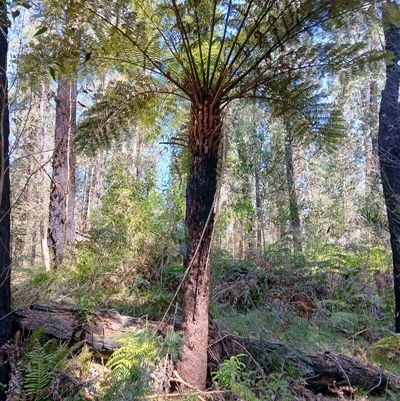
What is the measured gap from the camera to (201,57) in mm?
2209

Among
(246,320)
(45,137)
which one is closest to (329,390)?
(246,320)

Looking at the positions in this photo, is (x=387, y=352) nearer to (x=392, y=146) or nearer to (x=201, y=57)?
(x=392, y=146)

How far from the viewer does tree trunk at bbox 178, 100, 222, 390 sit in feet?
Result: 7.36

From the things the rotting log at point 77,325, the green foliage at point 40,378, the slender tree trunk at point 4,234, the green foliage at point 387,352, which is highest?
the slender tree trunk at point 4,234

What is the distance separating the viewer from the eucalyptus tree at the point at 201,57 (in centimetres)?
228

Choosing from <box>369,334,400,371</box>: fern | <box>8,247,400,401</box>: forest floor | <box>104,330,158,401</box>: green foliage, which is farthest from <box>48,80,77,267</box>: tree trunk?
<box>369,334,400,371</box>: fern

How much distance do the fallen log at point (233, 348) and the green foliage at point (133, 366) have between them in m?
0.19

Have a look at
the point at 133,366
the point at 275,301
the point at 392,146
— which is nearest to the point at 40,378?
the point at 133,366

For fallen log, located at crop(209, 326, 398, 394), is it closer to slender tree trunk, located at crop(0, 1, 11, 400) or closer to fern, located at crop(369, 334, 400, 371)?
fern, located at crop(369, 334, 400, 371)

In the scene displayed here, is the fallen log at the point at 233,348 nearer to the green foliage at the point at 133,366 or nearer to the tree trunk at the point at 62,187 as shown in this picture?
the green foliage at the point at 133,366

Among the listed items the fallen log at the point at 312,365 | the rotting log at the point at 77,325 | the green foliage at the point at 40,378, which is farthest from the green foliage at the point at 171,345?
the green foliage at the point at 40,378

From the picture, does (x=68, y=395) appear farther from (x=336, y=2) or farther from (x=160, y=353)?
(x=336, y=2)

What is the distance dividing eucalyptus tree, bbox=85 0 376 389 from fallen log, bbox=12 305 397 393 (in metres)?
0.31

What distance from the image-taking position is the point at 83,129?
10.5 ft
